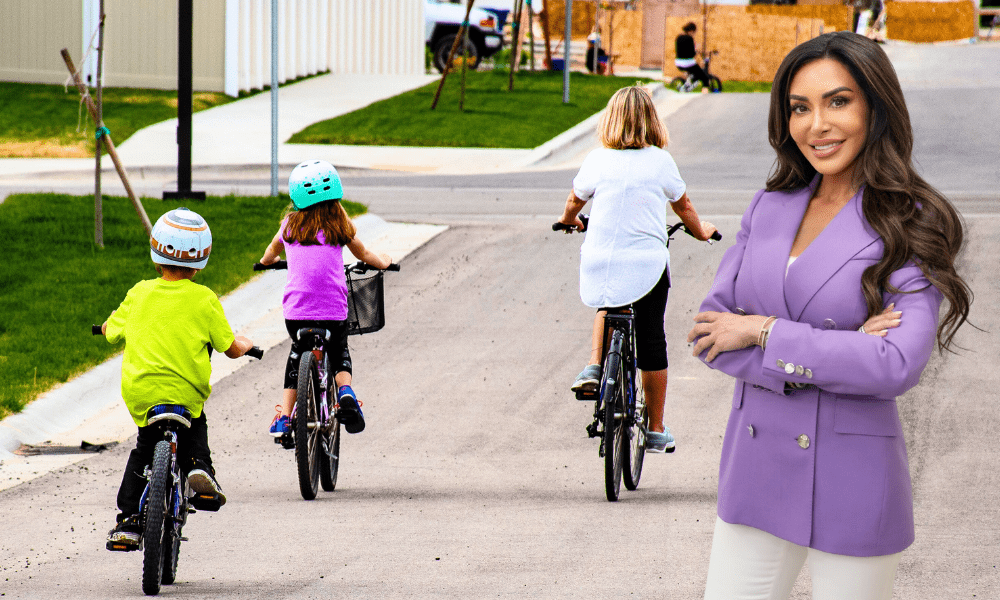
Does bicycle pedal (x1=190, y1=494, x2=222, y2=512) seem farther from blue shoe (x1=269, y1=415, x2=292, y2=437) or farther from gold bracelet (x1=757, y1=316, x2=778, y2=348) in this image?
gold bracelet (x1=757, y1=316, x2=778, y2=348)

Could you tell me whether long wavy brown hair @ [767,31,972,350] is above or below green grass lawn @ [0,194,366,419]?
above

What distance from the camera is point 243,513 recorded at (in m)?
6.32

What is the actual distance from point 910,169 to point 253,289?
894 cm

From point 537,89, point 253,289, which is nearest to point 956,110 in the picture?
point 537,89

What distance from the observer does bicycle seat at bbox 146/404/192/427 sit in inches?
205

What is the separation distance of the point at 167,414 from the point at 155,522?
17.7 inches

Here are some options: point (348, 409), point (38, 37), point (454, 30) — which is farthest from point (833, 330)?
point (454, 30)

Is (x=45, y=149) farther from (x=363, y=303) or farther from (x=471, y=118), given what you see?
(x=363, y=303)

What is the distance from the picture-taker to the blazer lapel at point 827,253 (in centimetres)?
292

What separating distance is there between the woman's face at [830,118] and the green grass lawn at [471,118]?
65.4ft

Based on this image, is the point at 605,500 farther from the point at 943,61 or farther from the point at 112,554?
the point at 943,61

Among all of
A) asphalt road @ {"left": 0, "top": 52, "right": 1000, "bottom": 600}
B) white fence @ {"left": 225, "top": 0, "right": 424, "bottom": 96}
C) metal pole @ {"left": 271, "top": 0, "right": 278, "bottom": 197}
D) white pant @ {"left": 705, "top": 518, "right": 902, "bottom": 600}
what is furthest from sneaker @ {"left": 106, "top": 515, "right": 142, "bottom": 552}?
white fence @ {"left": 225, "top": 0, "right": 424, "bottom": 96}

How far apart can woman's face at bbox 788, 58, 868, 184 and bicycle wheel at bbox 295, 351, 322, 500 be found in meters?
3.93

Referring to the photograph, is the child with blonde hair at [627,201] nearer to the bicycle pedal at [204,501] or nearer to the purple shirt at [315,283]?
the purple shirt at [315,283]
